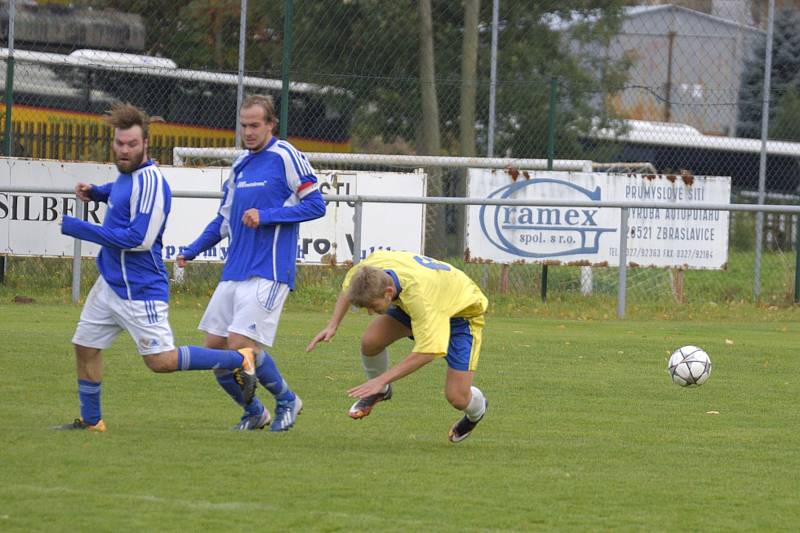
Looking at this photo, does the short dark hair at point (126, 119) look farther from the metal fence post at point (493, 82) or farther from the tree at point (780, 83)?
the tree at point (780, 83)

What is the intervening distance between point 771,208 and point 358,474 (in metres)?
9.93

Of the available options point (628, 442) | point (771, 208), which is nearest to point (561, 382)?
point (628, 442)

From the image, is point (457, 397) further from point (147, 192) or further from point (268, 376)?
point (147, 192)

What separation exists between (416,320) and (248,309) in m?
1.09

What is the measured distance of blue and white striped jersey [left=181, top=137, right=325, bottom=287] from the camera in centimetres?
791

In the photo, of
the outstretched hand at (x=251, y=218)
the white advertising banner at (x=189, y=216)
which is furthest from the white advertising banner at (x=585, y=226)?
the outstretched hand at (x=251, y=218)

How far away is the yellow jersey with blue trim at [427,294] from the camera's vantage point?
23.6 feet

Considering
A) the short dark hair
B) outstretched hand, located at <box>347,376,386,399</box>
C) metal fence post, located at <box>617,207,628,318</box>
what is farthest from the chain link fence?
outstretched hand, located at <box>347,376,386,399</box>

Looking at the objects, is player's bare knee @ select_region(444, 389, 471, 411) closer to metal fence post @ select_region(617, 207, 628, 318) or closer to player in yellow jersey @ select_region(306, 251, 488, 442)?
player in yellow jersey @ select_region(306, 251, 488, 442)

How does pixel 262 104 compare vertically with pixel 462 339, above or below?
above

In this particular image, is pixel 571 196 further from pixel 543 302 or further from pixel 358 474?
pixel 358 474

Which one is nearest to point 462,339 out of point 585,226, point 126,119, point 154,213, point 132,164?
point 154,213

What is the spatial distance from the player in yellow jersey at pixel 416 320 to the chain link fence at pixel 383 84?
964cm

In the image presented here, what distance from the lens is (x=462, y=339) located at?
7750mm
